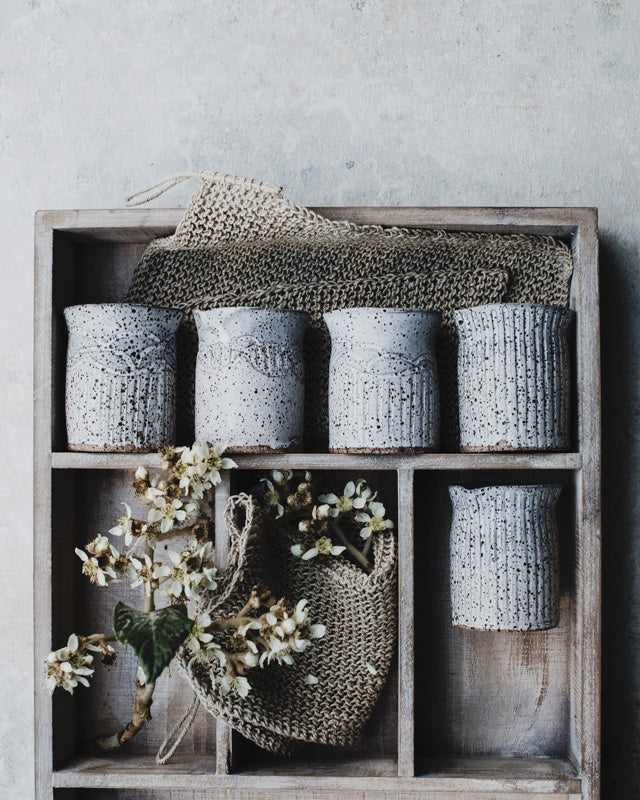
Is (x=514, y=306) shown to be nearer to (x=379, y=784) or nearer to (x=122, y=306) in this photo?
(x=122, y=306)

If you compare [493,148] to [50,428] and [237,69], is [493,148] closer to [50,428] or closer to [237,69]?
[237,69]

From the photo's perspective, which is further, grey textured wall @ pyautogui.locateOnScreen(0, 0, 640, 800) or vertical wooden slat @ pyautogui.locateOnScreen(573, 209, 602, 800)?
grey textured wall @ pyautogui.locateOnScreen(0, 0, 640, 800)

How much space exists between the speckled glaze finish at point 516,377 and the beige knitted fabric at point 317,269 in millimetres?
62

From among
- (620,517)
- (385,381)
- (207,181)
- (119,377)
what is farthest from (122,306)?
(620,517)

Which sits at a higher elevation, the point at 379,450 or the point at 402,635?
the point at 379,450

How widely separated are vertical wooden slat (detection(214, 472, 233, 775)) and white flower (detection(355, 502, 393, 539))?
0.14 meters

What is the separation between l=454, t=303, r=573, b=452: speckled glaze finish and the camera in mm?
761

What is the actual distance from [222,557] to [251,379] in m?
0.19

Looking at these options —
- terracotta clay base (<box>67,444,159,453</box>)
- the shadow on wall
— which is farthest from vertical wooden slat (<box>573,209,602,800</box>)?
terracotta clay base (<box>67,444,159,453</box>)

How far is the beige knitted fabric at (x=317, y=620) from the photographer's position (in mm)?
794

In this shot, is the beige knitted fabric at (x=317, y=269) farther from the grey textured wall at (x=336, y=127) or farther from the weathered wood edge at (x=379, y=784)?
the weathered wood edge at (x=379, y=784)

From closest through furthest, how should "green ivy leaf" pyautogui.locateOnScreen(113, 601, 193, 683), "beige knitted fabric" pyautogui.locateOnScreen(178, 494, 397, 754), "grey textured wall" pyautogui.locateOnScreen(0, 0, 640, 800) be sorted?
"green ivy leaf" pyautogui.locateOnScreen(113, 601, 193, 683) < "beige knitted fabric" pyautogui.locateOnScreen(178, 494, 397, 754) < "grey textured wall" pyautogui.locateOnScreen(0, 0, 640, 800)

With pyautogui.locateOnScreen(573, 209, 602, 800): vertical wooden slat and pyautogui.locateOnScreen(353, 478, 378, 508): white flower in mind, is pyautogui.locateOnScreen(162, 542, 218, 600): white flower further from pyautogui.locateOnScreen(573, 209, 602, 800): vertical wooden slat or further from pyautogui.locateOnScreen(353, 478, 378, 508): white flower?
pyautogui.locateOnScreen(573, 209, 602, 800): vertical wooden slat

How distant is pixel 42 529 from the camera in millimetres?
823
